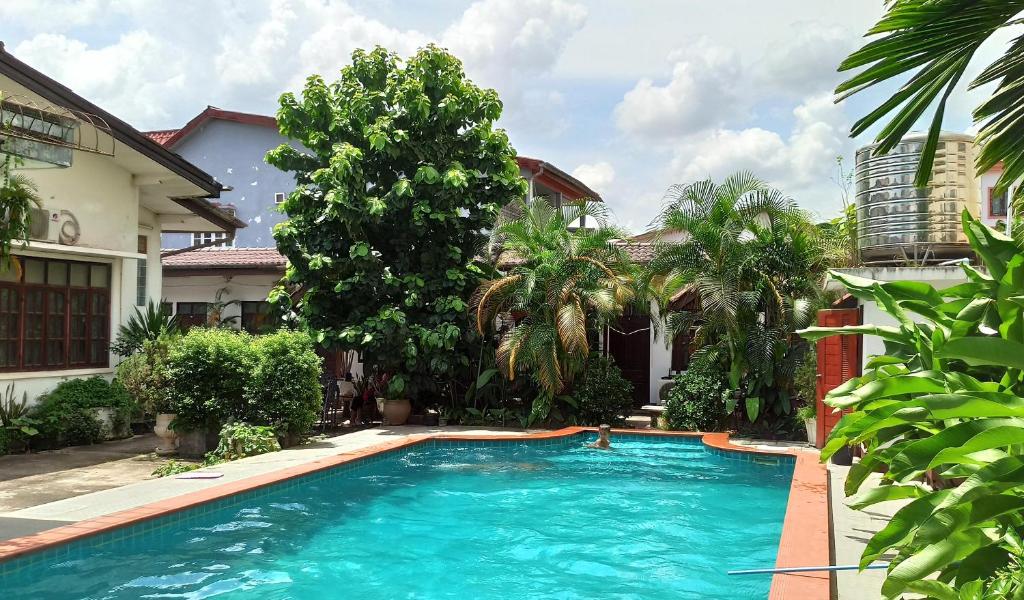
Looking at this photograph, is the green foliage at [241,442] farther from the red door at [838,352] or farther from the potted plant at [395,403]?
the red door at [838,352]

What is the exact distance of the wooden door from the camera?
18.0 meters

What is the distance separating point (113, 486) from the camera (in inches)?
358

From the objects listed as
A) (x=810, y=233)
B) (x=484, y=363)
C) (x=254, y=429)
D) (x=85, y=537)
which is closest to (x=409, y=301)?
(x=484, y=363)

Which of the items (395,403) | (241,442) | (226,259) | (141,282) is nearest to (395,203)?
(395,403)

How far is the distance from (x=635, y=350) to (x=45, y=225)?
452 inches

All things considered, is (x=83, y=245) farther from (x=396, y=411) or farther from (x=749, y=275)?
(x=749, y=275)

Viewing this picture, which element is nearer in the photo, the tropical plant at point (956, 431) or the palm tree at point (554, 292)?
the tropical plant at point (956, 431)

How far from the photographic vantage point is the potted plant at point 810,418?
39.9 ft

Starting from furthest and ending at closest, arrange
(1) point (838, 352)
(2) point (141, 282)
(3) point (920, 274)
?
(2) point (141, 282) < (1) point (838, 352) < (3) point (920, 274)

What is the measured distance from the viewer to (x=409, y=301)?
14.7 meters

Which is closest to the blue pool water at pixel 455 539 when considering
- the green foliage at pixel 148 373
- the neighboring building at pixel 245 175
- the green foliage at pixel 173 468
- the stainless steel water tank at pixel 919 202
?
the green foliage at pixel 173 468

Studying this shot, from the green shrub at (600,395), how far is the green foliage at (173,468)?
6.83 m

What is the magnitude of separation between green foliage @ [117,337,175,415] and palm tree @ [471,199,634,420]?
5.10 m

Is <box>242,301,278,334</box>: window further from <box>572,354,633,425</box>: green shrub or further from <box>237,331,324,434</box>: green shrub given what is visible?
<box>572,354,633,425</box>: green shrub
